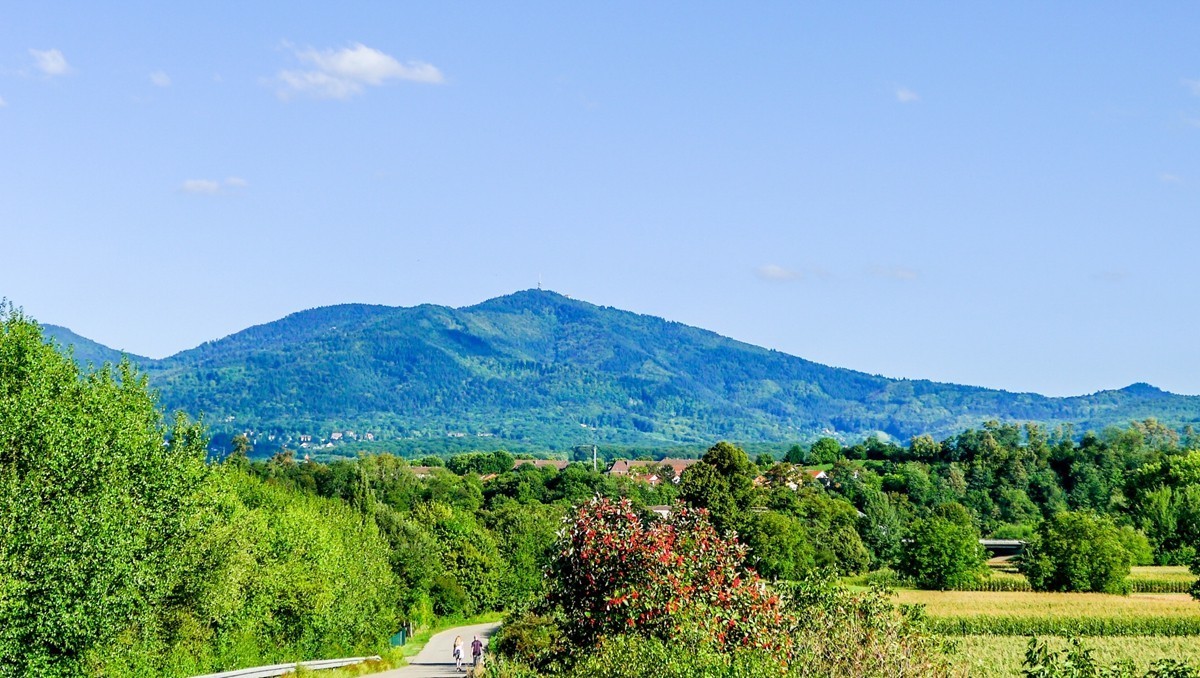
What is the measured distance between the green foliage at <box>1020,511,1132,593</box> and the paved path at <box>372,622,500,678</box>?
35.1 m

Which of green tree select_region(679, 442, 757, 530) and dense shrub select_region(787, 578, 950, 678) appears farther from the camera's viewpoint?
green tree select_region(679, 442, 757, 530)

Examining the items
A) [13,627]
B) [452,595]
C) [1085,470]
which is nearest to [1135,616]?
[452,595]

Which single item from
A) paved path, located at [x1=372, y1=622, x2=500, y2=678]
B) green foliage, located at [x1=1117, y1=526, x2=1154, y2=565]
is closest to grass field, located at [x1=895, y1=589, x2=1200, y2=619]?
green foliage, located at [x1=1117, y1=526, x2=1154, y2=565]

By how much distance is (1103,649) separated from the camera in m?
53.2

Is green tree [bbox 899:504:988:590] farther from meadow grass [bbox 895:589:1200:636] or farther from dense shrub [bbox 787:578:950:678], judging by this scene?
dense shrub [bbox 787:578:950:678]

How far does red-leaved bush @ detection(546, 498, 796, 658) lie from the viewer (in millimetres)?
23062

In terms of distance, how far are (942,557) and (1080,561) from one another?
8901mm

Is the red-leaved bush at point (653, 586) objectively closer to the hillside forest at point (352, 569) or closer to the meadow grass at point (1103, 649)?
the hillside forest at point (352, 569)

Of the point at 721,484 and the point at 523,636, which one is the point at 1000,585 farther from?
the point at 523,636

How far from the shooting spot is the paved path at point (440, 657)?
1860 inches

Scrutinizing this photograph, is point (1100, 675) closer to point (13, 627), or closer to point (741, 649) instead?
point (741, 649)

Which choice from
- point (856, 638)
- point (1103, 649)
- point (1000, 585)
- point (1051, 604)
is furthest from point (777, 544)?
point (856, 638)

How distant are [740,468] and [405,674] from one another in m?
36.6

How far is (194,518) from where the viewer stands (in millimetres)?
35031
